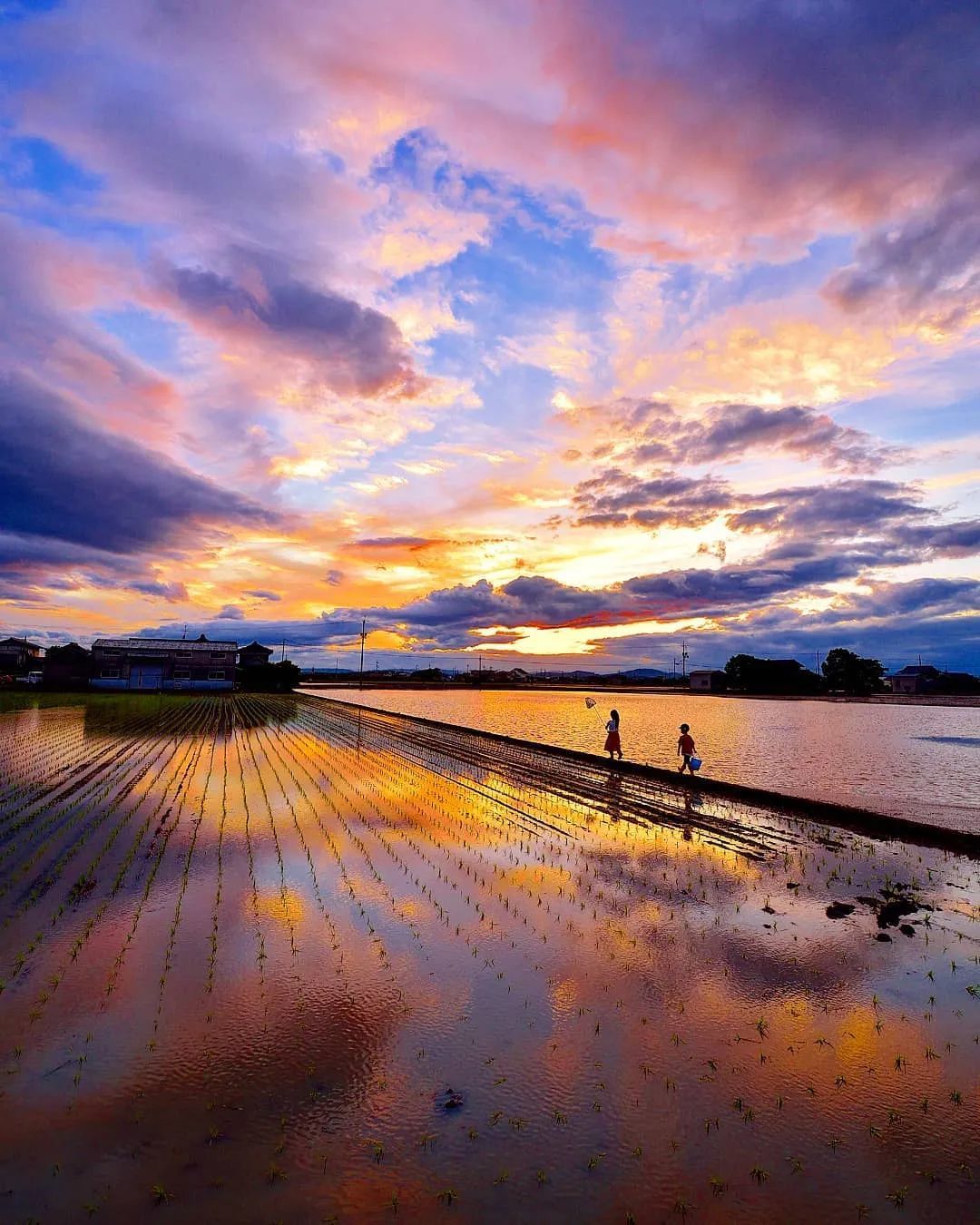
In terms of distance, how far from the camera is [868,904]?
1017 cm

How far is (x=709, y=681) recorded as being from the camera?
14900 centimetres

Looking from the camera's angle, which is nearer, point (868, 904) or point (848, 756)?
point (868, 904)

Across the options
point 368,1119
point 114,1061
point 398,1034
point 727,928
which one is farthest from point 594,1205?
point 727,928

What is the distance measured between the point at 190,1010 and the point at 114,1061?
881 millimetres

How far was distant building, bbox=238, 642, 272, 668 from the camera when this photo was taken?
103 metres

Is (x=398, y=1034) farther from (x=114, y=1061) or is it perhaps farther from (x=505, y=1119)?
(x=114, y=1061)

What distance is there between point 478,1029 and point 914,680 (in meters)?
146

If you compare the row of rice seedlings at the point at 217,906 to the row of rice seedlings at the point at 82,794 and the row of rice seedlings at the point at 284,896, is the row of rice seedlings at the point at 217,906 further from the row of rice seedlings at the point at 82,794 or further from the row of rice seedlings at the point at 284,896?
the row of rice seedlings at the point at 82,794

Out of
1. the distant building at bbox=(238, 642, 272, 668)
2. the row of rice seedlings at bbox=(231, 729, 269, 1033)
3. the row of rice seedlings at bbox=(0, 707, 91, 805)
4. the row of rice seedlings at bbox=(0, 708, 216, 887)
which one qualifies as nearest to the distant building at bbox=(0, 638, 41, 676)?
the distant building at bbox=(238, 642, 272, 668)

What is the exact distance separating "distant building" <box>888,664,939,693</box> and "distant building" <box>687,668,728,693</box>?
102 ft

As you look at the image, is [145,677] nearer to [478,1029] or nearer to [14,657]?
[14,657]

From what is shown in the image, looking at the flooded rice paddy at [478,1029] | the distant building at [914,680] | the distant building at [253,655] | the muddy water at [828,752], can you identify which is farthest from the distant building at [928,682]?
the flooded rice paddy at [478,1029]

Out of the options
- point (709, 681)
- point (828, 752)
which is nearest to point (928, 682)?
point (709, 681)

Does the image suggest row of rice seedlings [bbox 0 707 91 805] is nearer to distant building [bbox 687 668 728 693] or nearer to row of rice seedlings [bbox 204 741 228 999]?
row of rice seedlings [bbox 204 741 228 999]
